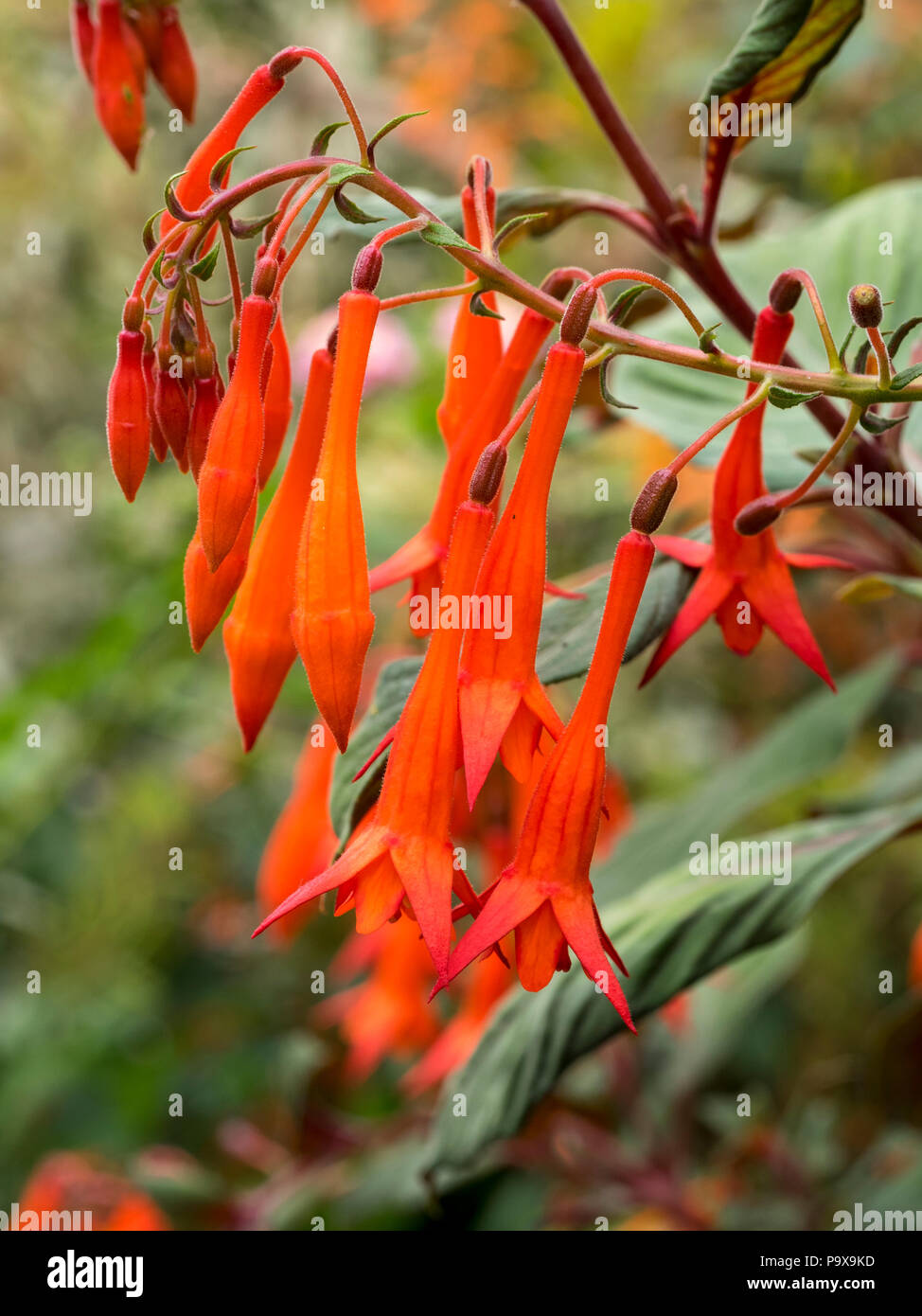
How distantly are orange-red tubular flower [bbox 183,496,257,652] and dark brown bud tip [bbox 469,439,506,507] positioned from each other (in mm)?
86

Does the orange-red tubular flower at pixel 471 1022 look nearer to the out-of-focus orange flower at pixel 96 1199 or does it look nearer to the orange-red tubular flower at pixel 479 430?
the out-of-focus orange flower at pixel 96 1199

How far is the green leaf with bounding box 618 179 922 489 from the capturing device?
30.0 inches

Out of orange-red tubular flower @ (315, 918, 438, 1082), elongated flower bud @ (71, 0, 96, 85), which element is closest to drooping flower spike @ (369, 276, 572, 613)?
elongated flower bud @ (71, 0, 96, 85)

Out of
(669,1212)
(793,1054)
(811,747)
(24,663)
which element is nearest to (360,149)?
(811,747)

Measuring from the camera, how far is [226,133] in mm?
492

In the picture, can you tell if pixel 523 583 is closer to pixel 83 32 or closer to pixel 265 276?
pixel 265 276

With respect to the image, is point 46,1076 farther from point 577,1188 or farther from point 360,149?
point 360,149

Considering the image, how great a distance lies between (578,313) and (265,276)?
12 cm

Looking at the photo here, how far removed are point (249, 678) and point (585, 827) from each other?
15 centimetres

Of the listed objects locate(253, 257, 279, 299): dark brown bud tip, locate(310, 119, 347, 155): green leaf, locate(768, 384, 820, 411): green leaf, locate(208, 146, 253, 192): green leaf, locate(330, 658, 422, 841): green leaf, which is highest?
locate(310, 119, 347, 155): green leaf

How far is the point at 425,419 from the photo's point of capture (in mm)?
1612

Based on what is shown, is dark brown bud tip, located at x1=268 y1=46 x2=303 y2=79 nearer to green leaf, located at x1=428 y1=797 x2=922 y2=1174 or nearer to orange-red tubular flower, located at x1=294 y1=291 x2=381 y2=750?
orange-red tubular flower, located at x1=294 y1=291 x2=381 y2=750

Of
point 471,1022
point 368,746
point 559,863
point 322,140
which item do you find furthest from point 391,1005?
point 322,140

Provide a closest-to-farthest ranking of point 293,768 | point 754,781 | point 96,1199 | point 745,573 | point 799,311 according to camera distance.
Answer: point 745,573
point 799,311
point 754,781
point 96,1199
point 293,768
